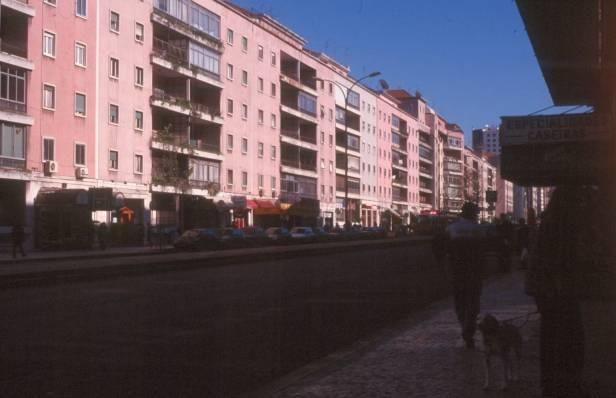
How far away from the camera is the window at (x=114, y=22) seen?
50500mm

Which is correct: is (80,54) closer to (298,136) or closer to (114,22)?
(114,22)

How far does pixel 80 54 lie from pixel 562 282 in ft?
148

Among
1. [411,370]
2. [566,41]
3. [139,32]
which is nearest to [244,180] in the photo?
Result: [139,32]

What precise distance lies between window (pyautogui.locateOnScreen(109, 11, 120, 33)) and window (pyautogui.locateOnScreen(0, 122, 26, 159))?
9.92 metres

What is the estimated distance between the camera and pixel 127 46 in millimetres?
52188

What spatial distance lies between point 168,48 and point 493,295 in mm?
44258

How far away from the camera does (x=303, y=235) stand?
59.1 metres

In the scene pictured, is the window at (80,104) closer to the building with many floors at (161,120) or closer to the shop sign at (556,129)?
the building with many floors at (161,120)

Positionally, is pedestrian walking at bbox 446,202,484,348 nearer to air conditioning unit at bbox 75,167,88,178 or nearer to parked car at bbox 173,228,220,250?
parked car at bbox 173,228,220,250

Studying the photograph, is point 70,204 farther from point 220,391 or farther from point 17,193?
point 220,391

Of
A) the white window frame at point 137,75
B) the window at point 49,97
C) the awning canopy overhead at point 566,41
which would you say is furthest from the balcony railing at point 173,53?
the awning canopy overhead at point 566,41

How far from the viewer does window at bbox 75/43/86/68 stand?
4747 cm

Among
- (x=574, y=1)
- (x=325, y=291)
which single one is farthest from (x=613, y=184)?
(x=325, y=291)

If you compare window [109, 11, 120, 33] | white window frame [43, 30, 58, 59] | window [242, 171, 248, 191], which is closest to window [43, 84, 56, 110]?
white window frame [43, 30, 58, 59]
